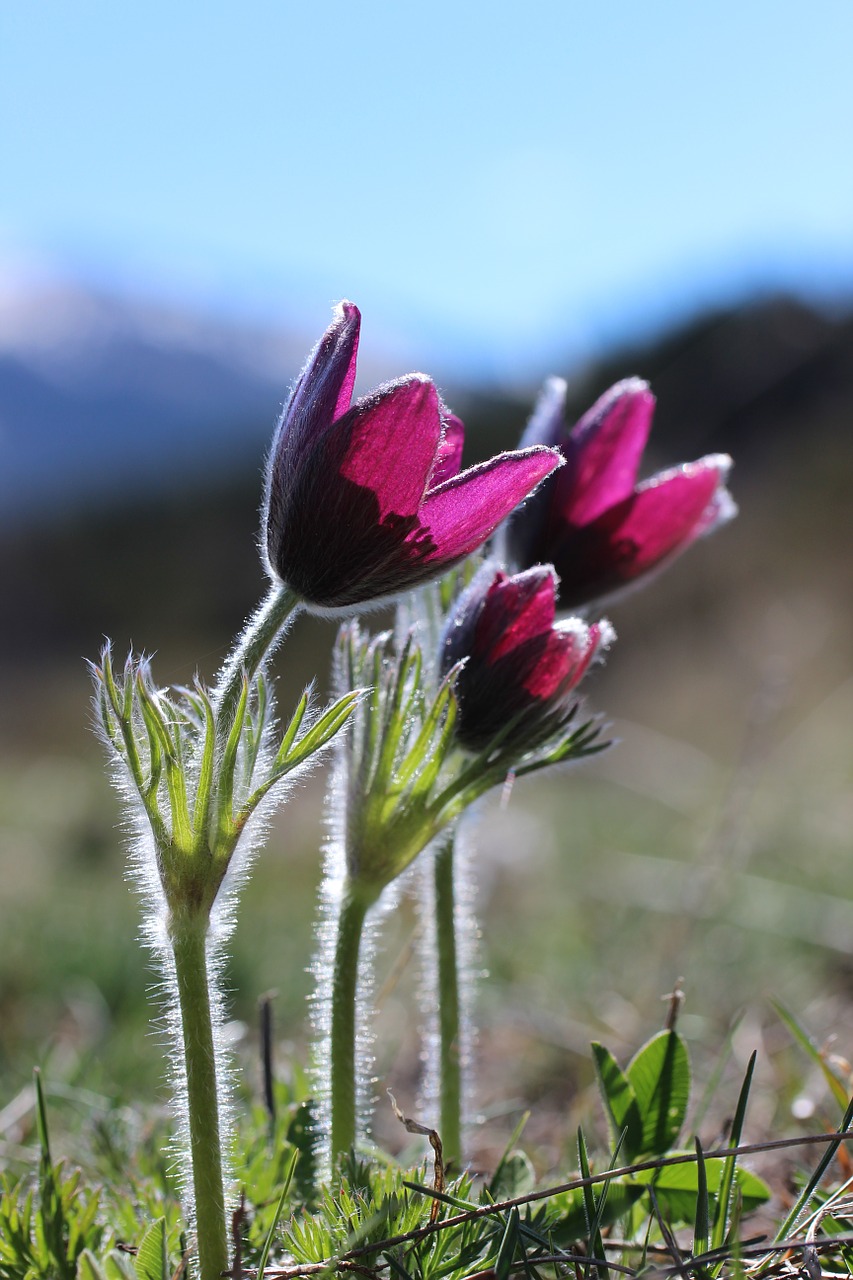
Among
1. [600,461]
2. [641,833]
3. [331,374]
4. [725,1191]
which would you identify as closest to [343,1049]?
[725,1191]

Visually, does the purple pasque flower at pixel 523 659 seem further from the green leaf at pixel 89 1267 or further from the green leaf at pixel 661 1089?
the green leaf at pixel 89 1267

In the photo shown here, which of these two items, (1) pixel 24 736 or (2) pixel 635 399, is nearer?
(2) pixel 635 399

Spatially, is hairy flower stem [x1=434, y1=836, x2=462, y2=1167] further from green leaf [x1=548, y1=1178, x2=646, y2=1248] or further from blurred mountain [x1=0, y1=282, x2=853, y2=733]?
blurred mountain [x1=0, y1=282, x2=853, y2=733]

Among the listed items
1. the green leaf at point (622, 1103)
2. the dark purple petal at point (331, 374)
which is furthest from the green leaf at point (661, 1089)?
the dark purple petal at point (331, 374)

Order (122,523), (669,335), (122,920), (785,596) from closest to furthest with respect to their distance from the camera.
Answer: (122,920) → (785,596) → (669,335) → (122,523)

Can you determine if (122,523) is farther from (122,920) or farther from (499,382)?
(122,920)

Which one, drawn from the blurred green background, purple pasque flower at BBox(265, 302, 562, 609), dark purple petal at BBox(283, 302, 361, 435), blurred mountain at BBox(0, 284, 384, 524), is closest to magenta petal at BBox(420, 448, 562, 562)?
purple pasque flower at BBox(265, 302, 562, 609)

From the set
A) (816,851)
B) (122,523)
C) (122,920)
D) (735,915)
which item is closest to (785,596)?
(816,851)
